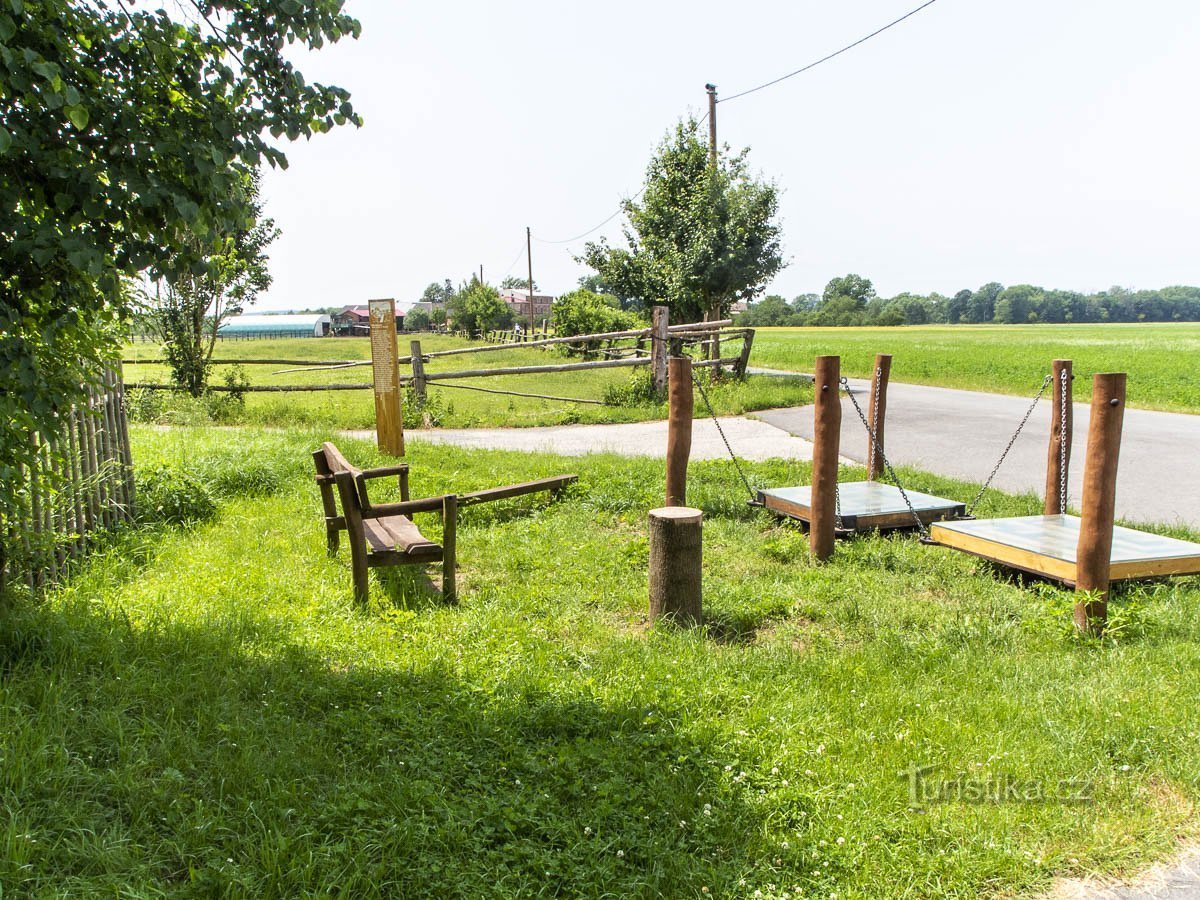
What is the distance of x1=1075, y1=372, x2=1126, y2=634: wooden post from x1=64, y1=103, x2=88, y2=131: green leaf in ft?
16.9

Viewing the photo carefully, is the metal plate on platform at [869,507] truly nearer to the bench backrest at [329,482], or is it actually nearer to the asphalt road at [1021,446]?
the asphalt road at [1021,446]

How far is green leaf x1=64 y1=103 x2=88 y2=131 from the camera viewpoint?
294 centimetres

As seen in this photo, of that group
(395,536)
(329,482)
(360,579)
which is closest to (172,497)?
(329,482)

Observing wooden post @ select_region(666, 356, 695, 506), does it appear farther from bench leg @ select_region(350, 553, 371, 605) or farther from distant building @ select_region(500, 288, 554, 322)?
distant building @ select_region(500, 288, 554, 322)

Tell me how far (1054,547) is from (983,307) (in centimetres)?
13871

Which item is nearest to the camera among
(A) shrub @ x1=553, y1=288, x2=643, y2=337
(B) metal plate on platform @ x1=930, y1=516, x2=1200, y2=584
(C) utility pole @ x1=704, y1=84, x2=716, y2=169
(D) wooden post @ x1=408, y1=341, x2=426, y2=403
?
(B) metal plate on platform @ x1=930, y1=516, x2=1200, y2=584

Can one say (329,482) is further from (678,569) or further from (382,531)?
(678,569)

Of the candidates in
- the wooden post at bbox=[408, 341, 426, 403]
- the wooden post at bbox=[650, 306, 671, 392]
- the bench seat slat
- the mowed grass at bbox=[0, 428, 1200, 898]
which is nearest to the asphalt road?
A: the wooden post at bbox=[650, 306, 671, 392]

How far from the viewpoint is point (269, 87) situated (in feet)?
12.3

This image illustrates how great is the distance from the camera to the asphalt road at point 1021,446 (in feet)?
28.8

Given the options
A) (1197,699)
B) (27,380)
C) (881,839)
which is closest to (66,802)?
(27,380)

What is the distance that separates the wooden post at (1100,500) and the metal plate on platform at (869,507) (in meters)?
2.12

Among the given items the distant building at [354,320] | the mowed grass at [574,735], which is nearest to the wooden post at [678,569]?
the mowed grass at [574,735]

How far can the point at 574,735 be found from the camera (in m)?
3.65
